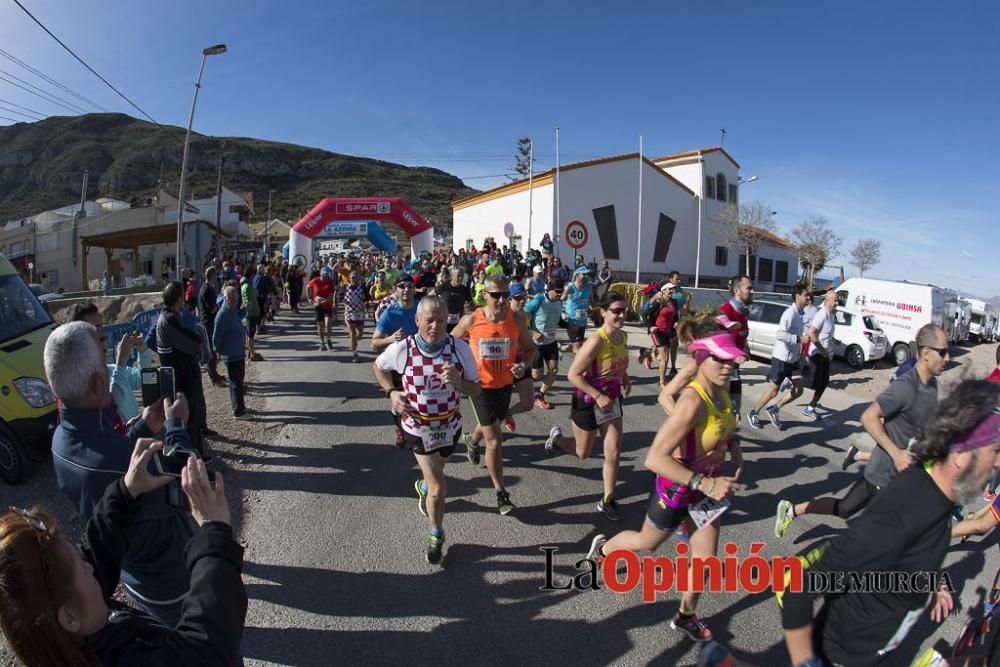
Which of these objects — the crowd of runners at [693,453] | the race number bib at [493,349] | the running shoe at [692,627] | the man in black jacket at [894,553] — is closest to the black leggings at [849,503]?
the crowd of runners at [693,453]

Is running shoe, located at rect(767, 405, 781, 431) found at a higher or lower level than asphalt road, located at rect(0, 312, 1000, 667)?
higher

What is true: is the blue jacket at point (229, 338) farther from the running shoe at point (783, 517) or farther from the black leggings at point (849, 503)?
the black leggings at point (849, 503)

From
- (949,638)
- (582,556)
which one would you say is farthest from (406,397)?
(949,638)

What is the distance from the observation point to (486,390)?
15.6ft

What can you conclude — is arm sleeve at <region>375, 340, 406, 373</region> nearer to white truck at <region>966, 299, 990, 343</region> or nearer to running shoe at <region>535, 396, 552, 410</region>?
running shoe at <region>535, 396, 552, 410</region>

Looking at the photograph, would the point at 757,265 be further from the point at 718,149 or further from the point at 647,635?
the point at 647,635

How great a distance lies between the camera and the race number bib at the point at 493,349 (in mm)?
4934

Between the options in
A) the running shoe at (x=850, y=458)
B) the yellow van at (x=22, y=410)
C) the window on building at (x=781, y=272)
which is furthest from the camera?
the window on building at (x=781, y=272)

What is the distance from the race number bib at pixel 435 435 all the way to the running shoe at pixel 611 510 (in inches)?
63.2

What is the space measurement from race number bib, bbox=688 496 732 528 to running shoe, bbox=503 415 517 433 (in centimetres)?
313

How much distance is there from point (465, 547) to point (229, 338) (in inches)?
184

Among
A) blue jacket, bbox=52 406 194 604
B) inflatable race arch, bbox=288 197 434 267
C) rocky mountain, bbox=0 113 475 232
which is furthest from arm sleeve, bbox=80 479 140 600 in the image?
rocky mountain, bbox=0 113 475 232

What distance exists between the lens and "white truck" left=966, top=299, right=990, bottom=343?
22391 millimetres

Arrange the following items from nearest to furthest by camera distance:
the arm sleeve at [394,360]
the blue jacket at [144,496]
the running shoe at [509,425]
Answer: the blue jacket at [144,496] → the arm sleeve at [394,360] → the running shoe at [509,425]
